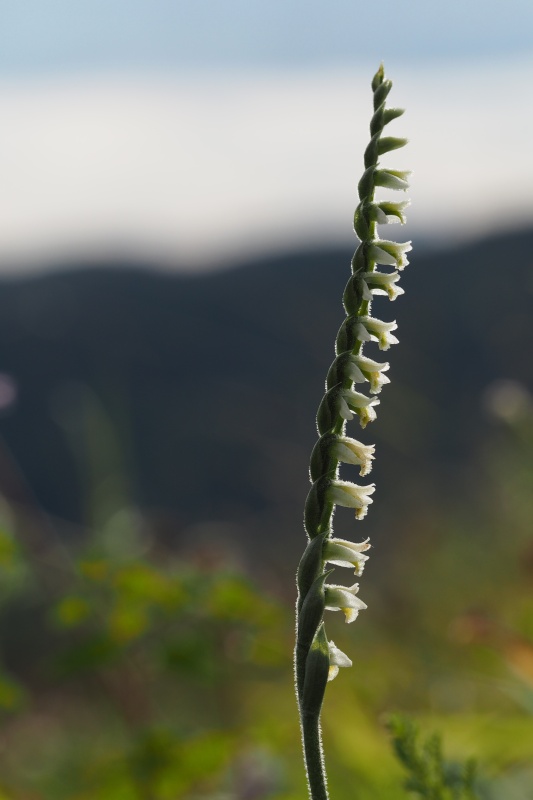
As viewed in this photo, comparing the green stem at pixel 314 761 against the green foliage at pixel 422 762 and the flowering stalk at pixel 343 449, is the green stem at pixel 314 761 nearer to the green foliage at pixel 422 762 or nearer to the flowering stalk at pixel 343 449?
the flowering stalk at pixel 343 449

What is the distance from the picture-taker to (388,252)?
0.78m

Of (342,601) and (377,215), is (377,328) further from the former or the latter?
(342,601)

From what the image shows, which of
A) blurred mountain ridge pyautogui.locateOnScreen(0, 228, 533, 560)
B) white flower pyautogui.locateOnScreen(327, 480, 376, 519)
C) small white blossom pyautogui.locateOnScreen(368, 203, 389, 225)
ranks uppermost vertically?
blurred mountain ridge pyautogui.locateOnScreen(0, 228, 533, 560)

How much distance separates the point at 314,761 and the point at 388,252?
1.32 feet

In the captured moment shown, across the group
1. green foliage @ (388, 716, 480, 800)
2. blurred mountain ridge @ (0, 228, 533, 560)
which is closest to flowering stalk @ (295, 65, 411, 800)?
green foliage @ (388, 716, 480, 800)

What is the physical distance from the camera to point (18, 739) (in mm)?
3303

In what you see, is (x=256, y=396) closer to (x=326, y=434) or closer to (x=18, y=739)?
(x=18, y=739)

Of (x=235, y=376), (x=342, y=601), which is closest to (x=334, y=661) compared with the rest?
(x=342, y=601)

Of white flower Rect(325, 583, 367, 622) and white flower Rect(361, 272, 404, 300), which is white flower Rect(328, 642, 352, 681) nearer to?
white flower Rect(325, 583, 367, 622)

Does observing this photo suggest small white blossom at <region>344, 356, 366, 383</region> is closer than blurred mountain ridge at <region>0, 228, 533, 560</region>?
Yes

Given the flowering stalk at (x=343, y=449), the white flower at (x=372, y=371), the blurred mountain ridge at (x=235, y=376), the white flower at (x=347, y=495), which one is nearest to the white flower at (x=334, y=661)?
the flowering stalk at (x=343, y=449)

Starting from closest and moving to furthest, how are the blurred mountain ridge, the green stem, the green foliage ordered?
the green stem, the green foliage, the blurred mountain ridge

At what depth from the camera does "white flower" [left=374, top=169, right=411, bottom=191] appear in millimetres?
807

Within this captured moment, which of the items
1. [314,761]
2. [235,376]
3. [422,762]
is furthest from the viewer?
[235,376]
